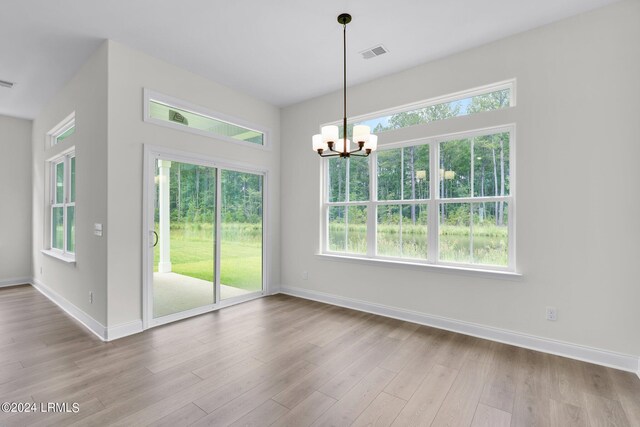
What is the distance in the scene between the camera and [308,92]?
4672 mm

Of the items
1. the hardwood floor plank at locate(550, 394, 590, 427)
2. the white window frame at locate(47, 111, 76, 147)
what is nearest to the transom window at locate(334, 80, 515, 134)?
the hardwood floor plank at locate(550, 394, 590, 427)

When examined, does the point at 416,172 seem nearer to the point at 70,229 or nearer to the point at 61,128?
the point at 70,229

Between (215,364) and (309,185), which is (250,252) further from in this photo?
(215,364)

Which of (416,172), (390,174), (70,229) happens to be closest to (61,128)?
(70,229)

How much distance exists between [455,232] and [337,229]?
1747mm

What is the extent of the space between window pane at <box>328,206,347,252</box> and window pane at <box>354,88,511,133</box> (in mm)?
1327

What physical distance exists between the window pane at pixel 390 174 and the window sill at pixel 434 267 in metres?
0.88

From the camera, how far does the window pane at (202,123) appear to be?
3.74 meters

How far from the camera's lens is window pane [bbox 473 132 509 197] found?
3.33m

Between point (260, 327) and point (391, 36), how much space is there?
3616mm

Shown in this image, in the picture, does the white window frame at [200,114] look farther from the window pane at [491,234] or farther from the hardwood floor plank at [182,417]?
the window pane at [491,234]

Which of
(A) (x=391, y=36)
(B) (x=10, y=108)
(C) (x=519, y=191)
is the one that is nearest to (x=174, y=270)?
(A) (x=391, y=36)

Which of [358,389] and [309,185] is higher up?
[309,185]

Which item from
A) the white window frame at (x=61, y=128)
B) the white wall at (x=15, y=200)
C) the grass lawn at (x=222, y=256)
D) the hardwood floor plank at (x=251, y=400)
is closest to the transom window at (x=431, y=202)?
A: the grass lawn at (x=222, y=256)
